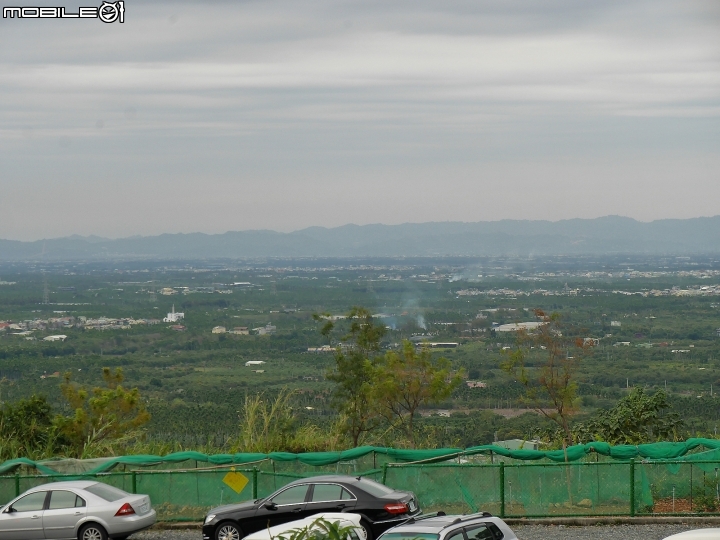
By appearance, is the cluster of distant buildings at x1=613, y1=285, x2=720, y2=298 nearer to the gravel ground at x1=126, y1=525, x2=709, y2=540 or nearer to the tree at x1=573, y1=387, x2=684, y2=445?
the tree at x1=573, y1=387, x2=684, y2=445

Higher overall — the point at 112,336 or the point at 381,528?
the point at 381,528

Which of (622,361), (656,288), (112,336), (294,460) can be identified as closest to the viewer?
(294,460)

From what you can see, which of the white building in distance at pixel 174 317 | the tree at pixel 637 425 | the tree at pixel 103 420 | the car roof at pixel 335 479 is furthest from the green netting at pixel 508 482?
the white building in distance at pixel 174 317

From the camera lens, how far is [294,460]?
19953 mm

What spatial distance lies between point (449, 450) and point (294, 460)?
3283 millimetres

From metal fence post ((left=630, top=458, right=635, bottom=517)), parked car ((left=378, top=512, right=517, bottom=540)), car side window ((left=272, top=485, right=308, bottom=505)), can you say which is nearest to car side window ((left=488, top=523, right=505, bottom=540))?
parked car ((left=378, top=512, right=517, bottom=540))

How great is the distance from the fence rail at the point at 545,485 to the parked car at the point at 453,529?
5249 mm

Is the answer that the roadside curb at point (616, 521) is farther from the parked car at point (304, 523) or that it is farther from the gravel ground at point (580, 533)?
the parked car at point (304, 523)

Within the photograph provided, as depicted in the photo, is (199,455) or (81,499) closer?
(81,499)

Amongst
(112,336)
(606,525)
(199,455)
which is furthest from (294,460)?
(112,336)

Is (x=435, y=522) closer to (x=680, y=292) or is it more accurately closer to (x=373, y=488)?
(x=373, y=488)

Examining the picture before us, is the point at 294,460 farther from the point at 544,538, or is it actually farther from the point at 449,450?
the point at 544,538

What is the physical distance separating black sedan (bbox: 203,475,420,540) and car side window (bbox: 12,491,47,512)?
9.80ft

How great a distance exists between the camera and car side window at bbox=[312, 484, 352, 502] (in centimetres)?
1580
